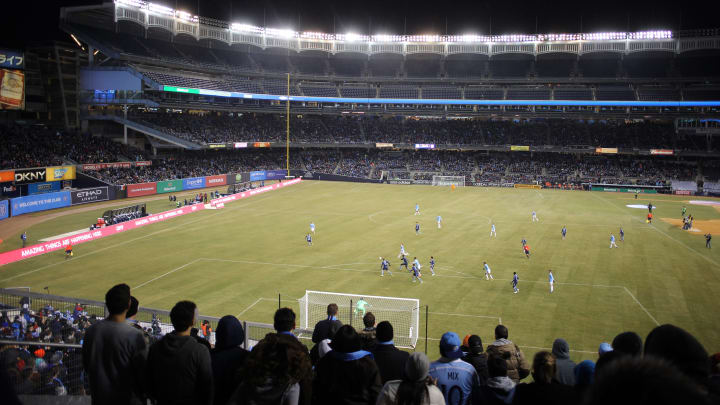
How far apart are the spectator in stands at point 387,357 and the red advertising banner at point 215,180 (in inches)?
2760

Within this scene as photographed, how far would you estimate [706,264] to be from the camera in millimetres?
34031

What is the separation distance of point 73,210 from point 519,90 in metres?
74.6

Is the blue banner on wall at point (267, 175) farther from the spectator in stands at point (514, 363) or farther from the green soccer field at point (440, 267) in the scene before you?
the spectator in stands at point (514, 363)

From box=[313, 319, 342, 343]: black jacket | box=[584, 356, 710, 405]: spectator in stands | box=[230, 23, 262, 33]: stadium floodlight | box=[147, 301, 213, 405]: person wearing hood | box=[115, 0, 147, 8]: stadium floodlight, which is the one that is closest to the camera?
box=[584, 356, 710, 405]: spectator in stands

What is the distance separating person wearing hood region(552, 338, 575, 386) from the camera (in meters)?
7.23

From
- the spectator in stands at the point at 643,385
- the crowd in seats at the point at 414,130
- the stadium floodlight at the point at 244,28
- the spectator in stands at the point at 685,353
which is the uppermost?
the stadium floodlight at the point at 244,28

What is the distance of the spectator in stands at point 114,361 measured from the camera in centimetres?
563

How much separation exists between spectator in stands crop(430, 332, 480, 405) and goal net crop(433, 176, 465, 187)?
77607 mm

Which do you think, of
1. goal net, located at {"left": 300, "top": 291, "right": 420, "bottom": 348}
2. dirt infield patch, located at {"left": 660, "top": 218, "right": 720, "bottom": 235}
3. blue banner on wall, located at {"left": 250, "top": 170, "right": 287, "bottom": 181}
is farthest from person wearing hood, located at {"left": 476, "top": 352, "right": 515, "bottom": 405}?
blue banner on wall, located at {"left": 250, "top": 170, "right": 287, "bottom": 181}

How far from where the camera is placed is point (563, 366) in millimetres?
7379

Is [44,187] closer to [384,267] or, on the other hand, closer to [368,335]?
[384,267]

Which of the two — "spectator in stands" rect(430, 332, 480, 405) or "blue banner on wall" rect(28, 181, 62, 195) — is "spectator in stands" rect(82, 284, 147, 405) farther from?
"blue banner on wall" rect(28, 181, 62, 195)

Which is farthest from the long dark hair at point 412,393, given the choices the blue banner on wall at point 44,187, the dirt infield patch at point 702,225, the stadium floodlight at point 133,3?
the stadium floodlight at point 133,3

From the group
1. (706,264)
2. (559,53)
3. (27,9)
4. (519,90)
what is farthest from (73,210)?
(559,53)
